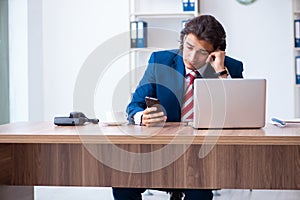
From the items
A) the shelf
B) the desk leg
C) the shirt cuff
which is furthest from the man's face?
the shelf

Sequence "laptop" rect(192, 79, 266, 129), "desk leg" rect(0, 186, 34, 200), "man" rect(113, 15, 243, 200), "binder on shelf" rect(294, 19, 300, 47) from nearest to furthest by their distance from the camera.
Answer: "laptop" rect(192, 79, 266, 129), "desk leg" rect(0, 186, 34, 200), "man" rect(113, 15, 243, 200), "binder on shelf" rect(294, 19, 300, 47)

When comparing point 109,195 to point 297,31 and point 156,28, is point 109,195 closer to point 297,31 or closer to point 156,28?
point 156,28

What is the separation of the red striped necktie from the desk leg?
82 cm

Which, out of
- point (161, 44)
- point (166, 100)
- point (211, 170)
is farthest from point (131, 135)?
point (161, 44)

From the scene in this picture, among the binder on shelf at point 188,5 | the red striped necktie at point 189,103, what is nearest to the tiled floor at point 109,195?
the red striped necktie at point 189,103

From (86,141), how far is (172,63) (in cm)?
77

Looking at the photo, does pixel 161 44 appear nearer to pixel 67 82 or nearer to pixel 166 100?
pixel 67 82

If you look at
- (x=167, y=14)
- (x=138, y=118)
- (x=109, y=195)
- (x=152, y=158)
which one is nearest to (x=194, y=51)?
(x=138, y=118)

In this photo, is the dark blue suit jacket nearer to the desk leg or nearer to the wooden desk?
the wooden desk

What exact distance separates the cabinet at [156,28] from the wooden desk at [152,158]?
8.51 feet

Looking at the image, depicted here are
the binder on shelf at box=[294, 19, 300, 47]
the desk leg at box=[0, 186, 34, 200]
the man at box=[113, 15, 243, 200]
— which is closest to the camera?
the desk leg at box=[0, 186, 34, 200]

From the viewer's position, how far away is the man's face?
2236 millimetres

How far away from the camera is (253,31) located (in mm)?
4348

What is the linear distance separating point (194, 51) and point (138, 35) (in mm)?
2110
